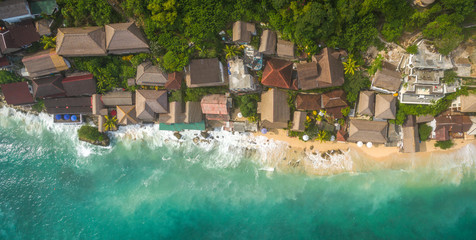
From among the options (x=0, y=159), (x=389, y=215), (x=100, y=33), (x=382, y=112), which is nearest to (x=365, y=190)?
(x=389, y=215)

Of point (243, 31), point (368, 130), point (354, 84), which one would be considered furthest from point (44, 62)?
point (368, 130)

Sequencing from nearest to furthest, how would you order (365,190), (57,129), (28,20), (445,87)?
(445,87) < (28,20) < (365,190) < (57,129)

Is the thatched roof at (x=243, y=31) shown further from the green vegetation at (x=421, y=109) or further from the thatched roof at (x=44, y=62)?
the thatched roof at (x=44, y=62)

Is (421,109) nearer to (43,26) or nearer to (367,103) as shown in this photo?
(367,103)

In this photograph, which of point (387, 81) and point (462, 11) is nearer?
point (462, 11)

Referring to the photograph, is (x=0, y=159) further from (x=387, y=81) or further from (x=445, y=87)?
(x=445, y=87)

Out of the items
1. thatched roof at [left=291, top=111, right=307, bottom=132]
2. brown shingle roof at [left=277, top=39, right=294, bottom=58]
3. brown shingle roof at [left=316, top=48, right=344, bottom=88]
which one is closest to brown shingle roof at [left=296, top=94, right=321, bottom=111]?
thatched roof at [left=291, top=111, right=307, bottom=132]

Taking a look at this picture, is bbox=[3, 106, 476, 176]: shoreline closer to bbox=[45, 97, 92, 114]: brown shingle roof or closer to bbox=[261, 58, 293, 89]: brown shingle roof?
bbox=[261, 58, 293, 89]: brown shingle roof
